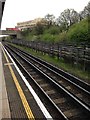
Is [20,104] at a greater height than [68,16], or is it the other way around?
[68,16]

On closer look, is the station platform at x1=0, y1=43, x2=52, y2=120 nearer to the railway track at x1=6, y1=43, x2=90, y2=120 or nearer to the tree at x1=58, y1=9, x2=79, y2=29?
the railway track at x1=6, y1=43, x2=90, y2=120

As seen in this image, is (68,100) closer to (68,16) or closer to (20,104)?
(20,104)

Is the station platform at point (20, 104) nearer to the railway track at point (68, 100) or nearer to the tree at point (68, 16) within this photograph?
the railway track at point (68, 100)

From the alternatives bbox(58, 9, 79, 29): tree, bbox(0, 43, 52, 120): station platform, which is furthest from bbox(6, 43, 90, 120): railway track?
bbox(58, 9, 79, 29): tree

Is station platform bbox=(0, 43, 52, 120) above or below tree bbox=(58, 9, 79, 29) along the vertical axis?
below

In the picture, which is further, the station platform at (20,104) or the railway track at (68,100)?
the railway track at (68,100)

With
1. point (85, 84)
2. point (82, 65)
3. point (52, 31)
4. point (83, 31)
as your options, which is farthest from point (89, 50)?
point (52, 31)

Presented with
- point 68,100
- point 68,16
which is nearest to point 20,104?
point 68,100

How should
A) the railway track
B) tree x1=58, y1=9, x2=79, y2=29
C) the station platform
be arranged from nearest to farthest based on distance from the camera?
the station platform → the railway track → tree x1=58, y1=9, x2=79, y2=29

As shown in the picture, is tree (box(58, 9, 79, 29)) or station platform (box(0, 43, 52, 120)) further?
tree (box(58, 9, 79, 29))

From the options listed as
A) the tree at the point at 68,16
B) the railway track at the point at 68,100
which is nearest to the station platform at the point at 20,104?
the railway track at the point at 68,100

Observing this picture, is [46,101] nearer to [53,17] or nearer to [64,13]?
[64,13]

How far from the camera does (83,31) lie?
27.4m

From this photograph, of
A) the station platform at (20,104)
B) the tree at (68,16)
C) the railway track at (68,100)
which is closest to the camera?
the station platform at (20,104)
